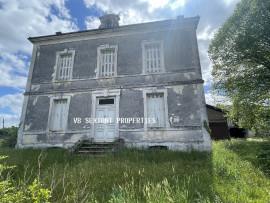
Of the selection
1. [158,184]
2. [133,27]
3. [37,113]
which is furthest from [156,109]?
[37,113]

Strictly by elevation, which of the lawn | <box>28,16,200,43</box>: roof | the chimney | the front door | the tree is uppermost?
the chimney

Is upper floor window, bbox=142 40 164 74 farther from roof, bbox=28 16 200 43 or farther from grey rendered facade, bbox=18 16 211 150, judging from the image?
roof, bbox=28 16 200 43

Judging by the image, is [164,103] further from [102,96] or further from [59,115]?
[59,115]

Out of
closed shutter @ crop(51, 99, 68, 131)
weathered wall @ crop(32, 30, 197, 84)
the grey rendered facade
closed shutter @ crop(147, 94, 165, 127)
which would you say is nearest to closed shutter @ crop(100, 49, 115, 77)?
the grey rendered facade

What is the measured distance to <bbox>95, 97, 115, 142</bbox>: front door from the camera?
352 inches

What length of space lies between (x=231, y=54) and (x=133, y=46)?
6.43 m

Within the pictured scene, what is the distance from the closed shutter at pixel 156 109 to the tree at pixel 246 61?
15.8 ft

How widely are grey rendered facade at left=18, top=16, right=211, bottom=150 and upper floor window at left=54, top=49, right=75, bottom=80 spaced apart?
8 cm

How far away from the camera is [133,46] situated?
9.73 meters

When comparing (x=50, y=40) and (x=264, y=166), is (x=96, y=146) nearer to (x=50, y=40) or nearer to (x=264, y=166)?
(x=264, y=166)

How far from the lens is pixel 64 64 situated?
413 inches

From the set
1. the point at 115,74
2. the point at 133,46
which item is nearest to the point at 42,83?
the point at 115,74

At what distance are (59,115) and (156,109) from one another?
6318 millimetres

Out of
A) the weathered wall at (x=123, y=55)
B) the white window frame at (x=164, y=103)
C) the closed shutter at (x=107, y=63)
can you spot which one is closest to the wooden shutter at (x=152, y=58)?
the weathered wall at (x=123, y=55)
